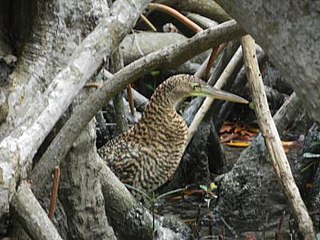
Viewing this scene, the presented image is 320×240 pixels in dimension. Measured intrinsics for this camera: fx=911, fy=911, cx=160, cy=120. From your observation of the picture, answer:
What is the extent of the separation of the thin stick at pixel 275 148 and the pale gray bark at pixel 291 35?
2426 mm

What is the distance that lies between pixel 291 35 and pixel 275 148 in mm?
2550

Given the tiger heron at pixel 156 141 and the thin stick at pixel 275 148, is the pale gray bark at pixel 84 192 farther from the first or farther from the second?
the tiger heron at pixel 156 141

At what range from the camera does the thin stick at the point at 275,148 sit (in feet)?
11.2

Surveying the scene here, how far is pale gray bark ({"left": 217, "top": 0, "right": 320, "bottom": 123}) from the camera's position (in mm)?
956

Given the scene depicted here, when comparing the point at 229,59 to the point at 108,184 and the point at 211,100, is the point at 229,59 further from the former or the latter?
the point at 108,184

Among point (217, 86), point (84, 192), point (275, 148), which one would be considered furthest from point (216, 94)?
point (84, 192)

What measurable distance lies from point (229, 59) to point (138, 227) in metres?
1.57

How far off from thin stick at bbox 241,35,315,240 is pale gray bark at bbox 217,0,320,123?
95.5 inches

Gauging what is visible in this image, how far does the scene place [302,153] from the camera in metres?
4.81

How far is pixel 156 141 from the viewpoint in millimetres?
4594

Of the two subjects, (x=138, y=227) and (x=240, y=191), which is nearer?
(x=138, y=227)

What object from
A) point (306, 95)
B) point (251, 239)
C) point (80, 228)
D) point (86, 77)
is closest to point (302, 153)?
point (251, 239)

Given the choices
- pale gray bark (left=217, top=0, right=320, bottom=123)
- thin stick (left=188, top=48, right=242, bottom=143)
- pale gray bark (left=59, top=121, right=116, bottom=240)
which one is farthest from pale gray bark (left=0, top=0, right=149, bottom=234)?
thin stick (left=188, top=48, right=242, bottom=143)

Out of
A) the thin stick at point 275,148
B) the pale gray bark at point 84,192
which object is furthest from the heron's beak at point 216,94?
the pale gray bark at point 84,192
